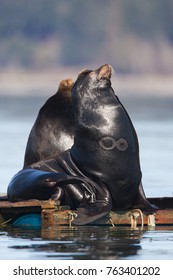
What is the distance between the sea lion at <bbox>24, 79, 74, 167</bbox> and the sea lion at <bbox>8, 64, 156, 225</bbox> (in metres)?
1.98

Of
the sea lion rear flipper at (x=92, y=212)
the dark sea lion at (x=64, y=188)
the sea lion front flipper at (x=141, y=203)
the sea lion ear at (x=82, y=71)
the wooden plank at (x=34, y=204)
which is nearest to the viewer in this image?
the sea lion rear flipper at (x=92, y=212)

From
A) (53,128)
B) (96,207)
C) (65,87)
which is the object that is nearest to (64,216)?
(96,207)

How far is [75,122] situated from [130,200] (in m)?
1.63

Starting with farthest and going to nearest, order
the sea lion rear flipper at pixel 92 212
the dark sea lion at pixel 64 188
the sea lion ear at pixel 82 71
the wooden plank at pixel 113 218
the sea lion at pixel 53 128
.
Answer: the sea lion at pixel 53 128
the sea lion ear at pixel 82 71
the dark sea lion at pixel 64 188
the wooden plank at pixel 113 218
the sea lion rear flipper at pixel 92 212

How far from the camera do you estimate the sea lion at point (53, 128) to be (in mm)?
26203

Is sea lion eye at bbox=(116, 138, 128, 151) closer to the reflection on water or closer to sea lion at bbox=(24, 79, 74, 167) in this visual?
the reflection on water

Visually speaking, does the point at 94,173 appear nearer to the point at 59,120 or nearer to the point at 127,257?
the point at 59,120

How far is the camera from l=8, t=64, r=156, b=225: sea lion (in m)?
23.9

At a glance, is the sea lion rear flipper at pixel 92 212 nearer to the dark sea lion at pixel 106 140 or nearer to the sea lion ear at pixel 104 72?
the dark sea lion at pixel 106 140

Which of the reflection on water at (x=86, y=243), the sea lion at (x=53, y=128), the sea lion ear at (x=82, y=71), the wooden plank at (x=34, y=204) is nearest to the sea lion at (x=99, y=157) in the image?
the sea lion ear at (x=82, y=71)

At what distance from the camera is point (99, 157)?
23984 mm
